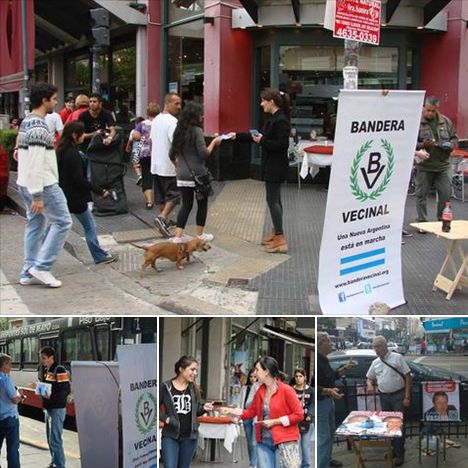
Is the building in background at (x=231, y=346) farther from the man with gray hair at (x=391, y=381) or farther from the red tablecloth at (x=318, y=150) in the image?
the red tablecloth at (x=318, y=150)

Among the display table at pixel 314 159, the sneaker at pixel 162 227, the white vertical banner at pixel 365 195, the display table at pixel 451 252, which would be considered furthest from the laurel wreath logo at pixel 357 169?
the display table at pixel 314 159

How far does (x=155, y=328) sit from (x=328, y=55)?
423 inches

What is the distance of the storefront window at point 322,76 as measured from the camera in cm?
1380

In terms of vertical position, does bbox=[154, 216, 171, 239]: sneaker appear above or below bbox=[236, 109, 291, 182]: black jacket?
below

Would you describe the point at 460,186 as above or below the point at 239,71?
below

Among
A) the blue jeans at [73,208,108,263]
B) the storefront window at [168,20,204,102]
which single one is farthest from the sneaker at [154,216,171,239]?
the storefront window at [168,20,204,102]

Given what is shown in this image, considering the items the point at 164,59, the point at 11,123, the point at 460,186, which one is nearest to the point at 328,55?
the point at 460,186

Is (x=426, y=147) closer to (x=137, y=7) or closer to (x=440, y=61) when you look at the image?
(x=440, y=61)

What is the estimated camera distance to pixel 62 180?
736cm

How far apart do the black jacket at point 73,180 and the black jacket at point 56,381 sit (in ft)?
10.8

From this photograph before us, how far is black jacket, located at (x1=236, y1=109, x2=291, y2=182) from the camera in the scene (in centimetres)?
795

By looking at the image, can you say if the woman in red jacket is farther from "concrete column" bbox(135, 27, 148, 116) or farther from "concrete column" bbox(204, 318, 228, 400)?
"concrete column" bbox(135, 27, 148, 116)

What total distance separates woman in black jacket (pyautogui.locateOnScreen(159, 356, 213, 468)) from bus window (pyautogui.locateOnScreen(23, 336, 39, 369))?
79 cm

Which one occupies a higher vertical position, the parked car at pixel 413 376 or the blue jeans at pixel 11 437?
the parked car at pixel 413 376
